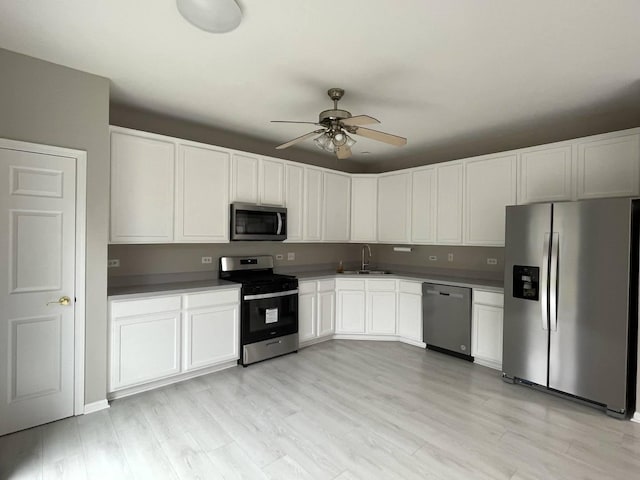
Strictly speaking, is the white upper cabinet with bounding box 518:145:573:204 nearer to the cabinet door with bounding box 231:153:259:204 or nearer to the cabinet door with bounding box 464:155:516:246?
the cabinet door with bounding box 464:155:516:246

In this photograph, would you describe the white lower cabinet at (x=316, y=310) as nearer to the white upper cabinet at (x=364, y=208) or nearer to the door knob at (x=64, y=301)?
the white upper cabinet at (x=364, y=208)

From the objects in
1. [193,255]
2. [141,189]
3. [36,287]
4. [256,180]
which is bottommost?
[36,287]

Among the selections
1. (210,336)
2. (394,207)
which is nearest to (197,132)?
(210,336)

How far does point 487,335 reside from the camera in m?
3.67

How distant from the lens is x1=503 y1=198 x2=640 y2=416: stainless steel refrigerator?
265cm

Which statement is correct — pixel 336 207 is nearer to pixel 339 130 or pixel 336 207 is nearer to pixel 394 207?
pixel 394 207

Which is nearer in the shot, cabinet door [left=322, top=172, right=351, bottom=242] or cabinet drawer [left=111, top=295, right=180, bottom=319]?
cabinet drawer [left=111, top=295, right=180, bottom=319]

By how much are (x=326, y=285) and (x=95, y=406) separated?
271 centimetres

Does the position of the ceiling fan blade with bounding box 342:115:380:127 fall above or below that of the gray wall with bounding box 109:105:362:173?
below

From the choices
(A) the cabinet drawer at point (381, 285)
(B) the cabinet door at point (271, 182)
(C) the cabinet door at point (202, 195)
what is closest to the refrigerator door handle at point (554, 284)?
(A) the cabinet drawer at point (381, 285)

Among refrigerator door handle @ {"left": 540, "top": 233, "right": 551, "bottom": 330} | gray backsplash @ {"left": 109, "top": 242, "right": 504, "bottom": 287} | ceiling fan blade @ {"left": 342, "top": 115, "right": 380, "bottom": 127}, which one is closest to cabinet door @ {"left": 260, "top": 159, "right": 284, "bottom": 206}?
gray backsplash @ {"left": 109, "top": 242, "right": 504, "bottom": 287}

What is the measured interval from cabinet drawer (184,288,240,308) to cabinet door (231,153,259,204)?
3.48 ft

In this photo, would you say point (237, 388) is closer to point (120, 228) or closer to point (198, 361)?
point (198, 361)

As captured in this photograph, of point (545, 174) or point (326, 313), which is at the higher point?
point (545, 174)
